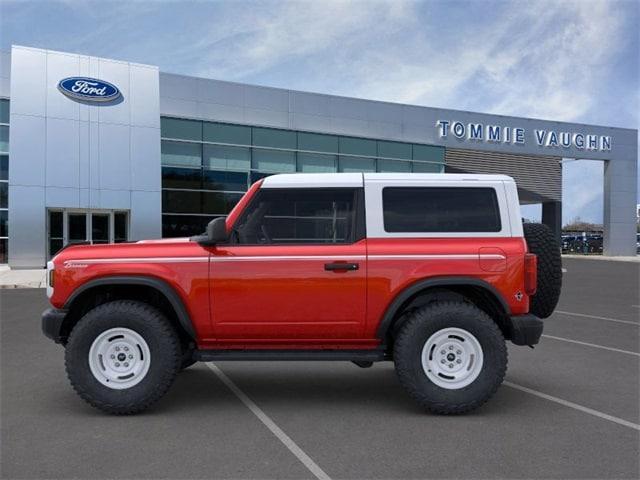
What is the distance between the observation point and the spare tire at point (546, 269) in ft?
16.9

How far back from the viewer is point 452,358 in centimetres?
479

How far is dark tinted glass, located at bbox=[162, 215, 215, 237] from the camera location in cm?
2464

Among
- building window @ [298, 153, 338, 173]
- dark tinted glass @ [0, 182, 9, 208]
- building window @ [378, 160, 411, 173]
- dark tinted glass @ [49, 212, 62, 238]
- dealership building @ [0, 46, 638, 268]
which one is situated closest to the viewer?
dealership building @ [0, 46, 638, 268]

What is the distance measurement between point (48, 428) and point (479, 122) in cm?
3159

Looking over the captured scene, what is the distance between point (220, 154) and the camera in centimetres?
2586

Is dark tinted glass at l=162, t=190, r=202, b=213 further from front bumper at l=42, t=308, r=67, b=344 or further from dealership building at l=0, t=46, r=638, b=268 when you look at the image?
front bumper at l=42, t=308, r=67, b=344

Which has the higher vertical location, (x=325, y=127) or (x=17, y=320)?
(x=325, y=127)

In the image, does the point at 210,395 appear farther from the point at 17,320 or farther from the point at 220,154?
the point at 220,154

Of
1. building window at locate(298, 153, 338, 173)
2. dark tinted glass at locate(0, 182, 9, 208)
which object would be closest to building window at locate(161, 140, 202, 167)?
building window at locate(298, 153, 338, 173)

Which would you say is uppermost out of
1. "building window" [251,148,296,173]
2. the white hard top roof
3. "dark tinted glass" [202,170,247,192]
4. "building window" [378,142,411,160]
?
"building window" [378,142,411,160]

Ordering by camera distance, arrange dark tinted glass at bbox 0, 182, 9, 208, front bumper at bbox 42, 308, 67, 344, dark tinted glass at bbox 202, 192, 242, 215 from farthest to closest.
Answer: dark tinted glass at bbox 202, 192, 242, 215
dark tinted glass at bbox 0, 182, 9, 208
front bumper at bbox 42, 308, 67, 344

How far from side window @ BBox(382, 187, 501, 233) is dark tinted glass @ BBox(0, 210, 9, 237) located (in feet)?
71.2

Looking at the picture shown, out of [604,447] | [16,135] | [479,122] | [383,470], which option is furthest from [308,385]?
[479,122]

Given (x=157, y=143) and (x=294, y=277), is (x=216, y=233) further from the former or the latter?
(x=157, y=143)
